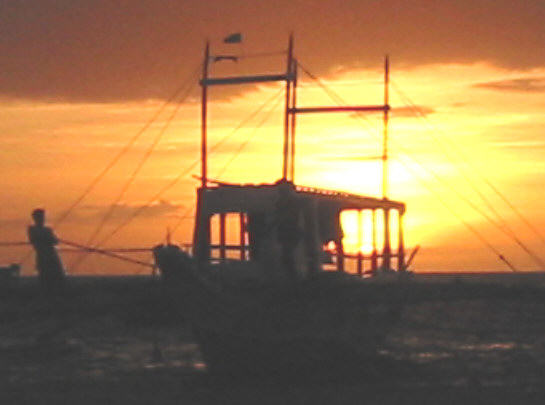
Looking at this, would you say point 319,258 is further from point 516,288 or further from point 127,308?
point 127,308

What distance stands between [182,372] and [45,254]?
6266mm

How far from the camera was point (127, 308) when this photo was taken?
80.9ft

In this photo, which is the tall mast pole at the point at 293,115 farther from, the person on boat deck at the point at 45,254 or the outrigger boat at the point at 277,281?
the person on boat deck at the point at 45,254

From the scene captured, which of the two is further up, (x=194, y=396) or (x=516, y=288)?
(x=516, y=288)

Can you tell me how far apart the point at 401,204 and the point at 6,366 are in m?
10.5

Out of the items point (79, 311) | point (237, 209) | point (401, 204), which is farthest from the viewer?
point (401, 204)

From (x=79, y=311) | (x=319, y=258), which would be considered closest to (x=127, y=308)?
(x=79, y=311)

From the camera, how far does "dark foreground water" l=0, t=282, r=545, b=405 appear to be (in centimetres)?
2494

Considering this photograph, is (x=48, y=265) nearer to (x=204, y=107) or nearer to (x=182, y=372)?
(x=182, y=372)

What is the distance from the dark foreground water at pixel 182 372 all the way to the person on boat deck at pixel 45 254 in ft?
1.50

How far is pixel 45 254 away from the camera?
24641 millimetres

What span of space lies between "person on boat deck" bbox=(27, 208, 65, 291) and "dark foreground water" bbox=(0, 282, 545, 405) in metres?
0.46

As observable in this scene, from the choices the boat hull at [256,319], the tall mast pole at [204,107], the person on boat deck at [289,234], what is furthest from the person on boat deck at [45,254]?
the tall mast pole at [204,107]

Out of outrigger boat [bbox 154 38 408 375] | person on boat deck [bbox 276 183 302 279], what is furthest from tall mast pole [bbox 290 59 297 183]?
person on boat deck [bbox 276 183 302 279]
